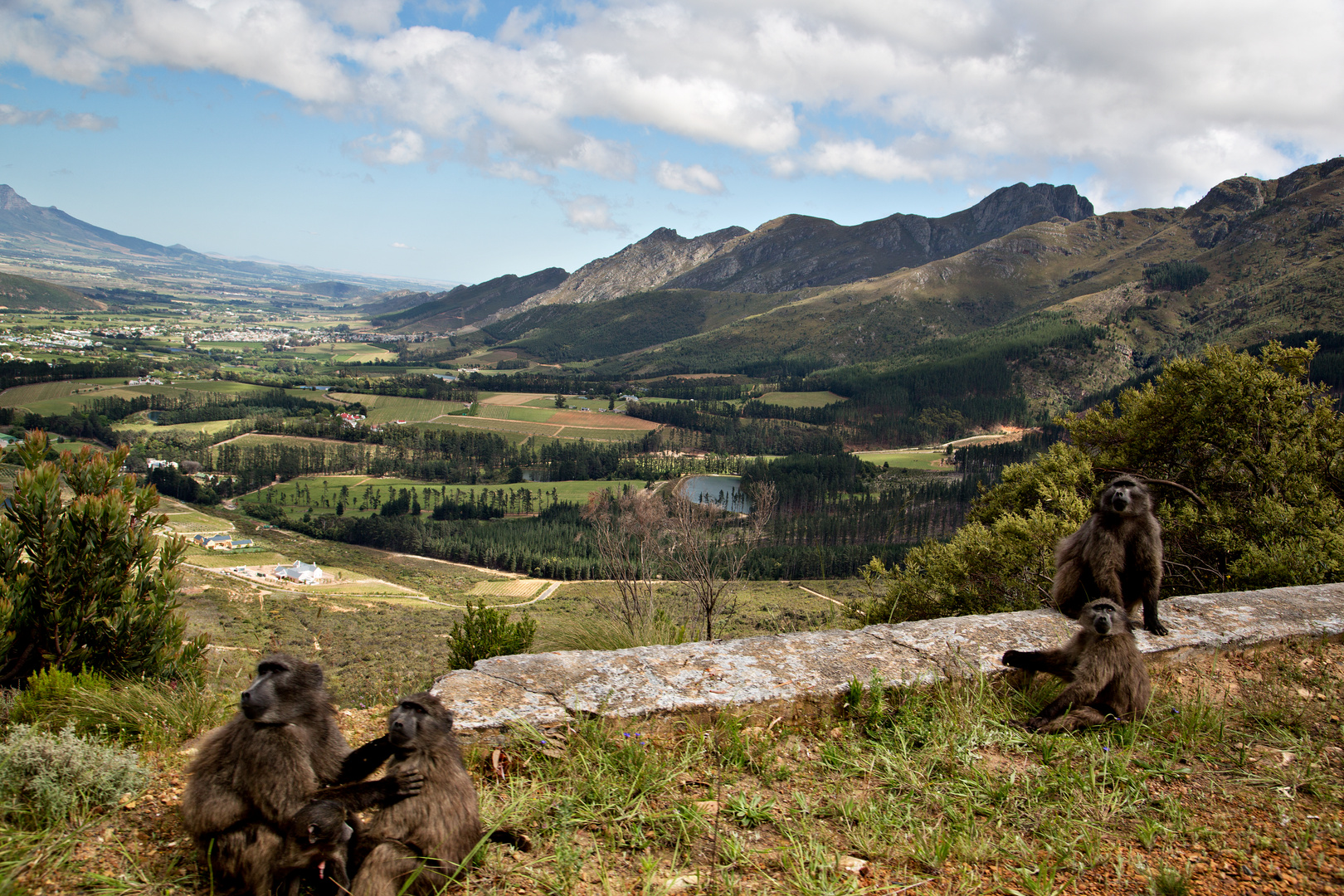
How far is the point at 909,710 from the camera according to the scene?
456 cm

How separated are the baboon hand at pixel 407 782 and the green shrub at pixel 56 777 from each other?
170cm

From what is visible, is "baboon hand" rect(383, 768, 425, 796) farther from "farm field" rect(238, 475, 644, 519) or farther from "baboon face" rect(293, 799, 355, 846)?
"farm field" rect(238, 475, 644, 519)

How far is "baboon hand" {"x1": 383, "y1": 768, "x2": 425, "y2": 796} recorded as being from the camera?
10.0 ft

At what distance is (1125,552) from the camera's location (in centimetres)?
564

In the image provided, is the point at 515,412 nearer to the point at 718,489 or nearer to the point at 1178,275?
the point at 718,489

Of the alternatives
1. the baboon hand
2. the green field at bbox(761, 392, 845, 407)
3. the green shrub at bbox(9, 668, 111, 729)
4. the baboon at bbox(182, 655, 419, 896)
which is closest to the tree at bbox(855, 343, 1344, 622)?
the baboon hand

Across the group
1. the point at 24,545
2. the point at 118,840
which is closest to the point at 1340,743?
the point at 118,840

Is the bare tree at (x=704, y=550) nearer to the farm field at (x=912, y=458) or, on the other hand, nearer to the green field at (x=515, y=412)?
the farm field at (x=912, y=458)

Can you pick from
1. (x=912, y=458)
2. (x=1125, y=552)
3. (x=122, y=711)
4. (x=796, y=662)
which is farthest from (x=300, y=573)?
(x=912, y=458)

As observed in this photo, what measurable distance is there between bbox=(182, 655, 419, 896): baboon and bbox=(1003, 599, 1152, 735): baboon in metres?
4.10

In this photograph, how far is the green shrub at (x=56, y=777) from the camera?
3.23 m

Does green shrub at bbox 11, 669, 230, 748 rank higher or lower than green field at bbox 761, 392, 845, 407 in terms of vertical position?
lower

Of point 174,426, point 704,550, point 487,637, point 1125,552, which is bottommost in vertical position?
point 174,426

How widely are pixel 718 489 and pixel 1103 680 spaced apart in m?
104
